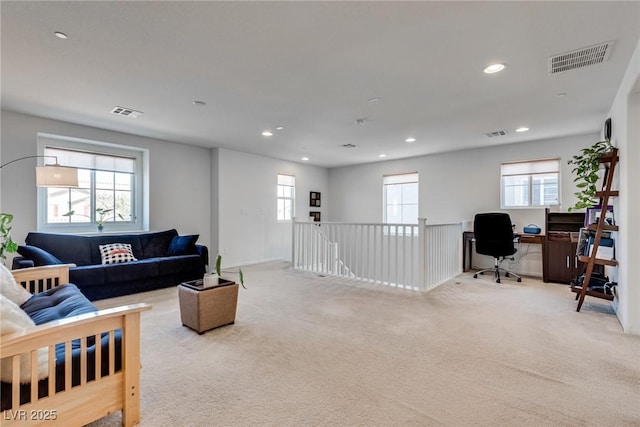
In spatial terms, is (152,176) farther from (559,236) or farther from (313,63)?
(559,236)

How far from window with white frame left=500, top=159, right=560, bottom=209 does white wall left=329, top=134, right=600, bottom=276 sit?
9 centimetres

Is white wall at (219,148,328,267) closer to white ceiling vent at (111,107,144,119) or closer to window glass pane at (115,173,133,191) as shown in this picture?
window glass pane at (115,173,133,191)

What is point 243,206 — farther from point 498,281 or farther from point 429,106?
point 498,281

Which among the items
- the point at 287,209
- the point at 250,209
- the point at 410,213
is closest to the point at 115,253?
the point at 250,209

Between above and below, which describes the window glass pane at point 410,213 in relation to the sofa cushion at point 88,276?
above

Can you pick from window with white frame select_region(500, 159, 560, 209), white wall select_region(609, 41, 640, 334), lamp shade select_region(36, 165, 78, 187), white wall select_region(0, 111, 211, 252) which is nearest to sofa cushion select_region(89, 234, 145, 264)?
white wall select_region(0, 111, 211, 252)

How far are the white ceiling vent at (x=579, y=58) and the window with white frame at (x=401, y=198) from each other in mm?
4254

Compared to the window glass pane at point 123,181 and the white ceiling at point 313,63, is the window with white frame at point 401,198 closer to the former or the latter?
the white ceiling at point 313,63

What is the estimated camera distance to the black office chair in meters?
4.79

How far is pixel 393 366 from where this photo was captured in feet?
7.17

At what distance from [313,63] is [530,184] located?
485 centimetres

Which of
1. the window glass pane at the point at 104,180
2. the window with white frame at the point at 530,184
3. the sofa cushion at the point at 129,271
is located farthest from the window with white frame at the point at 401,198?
the window glass pane at the point at 104,180

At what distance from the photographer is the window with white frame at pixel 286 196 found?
7.29 meters

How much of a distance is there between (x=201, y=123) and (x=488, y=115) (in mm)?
3965
